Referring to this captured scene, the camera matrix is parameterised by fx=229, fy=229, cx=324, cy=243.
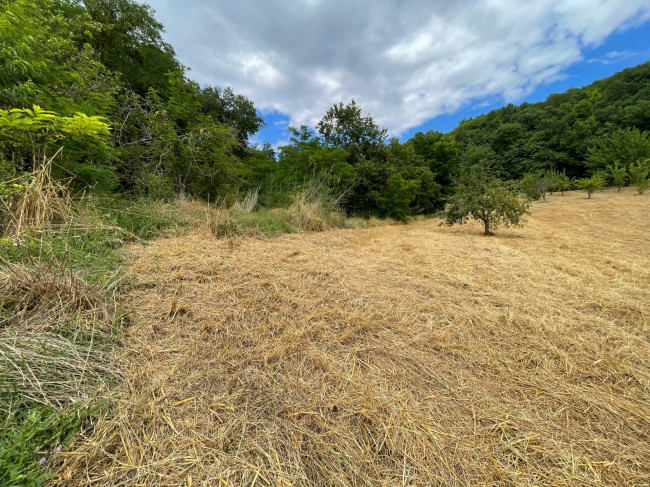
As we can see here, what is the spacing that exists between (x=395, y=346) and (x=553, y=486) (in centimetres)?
78

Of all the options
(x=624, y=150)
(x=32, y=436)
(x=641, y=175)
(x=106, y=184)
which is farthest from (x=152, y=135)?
(x=624, y=150)

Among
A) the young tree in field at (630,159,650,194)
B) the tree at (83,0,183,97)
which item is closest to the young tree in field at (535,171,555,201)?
the young tree in field at (630,159,650,194)

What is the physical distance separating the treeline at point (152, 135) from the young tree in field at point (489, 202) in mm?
693

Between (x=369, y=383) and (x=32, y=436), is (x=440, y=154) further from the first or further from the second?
(x=32, y=436)

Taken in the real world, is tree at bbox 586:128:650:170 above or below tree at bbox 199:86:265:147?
below

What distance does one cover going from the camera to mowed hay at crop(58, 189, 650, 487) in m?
0.85

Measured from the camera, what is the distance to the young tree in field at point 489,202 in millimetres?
5586

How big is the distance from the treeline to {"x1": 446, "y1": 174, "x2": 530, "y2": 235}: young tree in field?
0.69 metres

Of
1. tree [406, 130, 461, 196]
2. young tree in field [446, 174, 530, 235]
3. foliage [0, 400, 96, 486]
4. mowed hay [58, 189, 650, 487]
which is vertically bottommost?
mowed hay [58, 189, 650, 487]

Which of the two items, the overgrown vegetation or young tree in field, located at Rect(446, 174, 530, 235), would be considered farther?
young tree in field, located at Rect(446, 174, 530, 235)

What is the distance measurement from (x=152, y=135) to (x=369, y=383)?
21.5ft

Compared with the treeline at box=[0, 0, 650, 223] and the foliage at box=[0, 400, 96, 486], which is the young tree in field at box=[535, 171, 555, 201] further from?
the foliage at box=[0, 400, 96, 486]

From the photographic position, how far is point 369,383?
3.94ft

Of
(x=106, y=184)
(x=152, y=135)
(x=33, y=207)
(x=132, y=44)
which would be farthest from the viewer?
(x=132, y=44)
